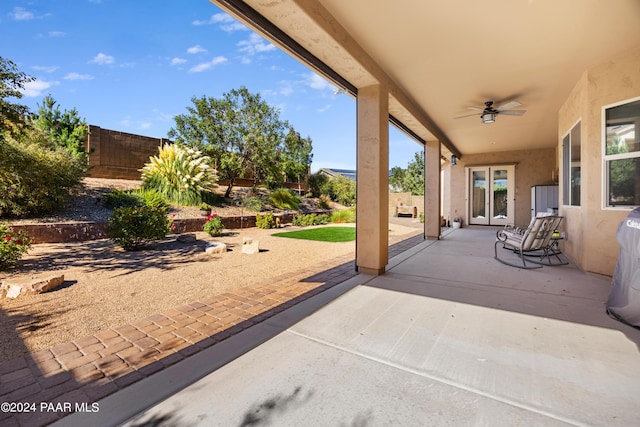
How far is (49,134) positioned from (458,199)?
47.8 feet

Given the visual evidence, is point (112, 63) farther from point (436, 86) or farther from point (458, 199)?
point (458, 199)

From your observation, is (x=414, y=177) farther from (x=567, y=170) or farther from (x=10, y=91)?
(x=10, y=91)

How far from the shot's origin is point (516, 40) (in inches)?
138

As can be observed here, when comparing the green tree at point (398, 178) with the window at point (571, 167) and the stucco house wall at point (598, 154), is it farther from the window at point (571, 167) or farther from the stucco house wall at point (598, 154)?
the stucco house wall at point (598, 154)

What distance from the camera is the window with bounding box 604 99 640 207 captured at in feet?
12.4

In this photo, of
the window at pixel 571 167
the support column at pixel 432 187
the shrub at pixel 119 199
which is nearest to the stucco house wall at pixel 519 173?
the support column at pixel 432 187

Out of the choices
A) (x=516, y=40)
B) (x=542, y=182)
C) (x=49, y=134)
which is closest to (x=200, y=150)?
(x=49, y=134)

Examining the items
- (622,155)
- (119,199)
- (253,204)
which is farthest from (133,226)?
(622,155)

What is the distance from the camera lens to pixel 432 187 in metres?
8.15

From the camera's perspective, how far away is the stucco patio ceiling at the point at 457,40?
288 centimetres

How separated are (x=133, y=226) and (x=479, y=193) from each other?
11977 mm

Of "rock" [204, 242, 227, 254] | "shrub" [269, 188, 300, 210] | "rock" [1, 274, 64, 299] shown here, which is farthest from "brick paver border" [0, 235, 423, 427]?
"shrub" [269, 188, 300, 210]

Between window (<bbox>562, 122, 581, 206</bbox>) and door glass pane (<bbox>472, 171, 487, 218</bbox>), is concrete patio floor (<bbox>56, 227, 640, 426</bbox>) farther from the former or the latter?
door glass pane (<bbox>472, 171, 487, 218</bbox>)

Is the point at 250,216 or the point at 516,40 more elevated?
the point at 516,40
